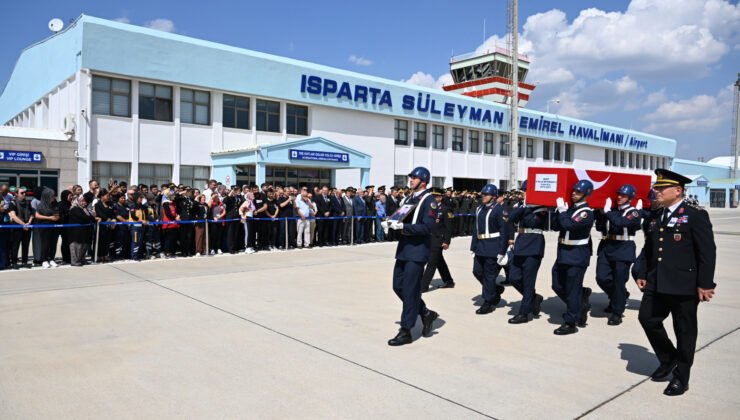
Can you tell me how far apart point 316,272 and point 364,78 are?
61.6 feet

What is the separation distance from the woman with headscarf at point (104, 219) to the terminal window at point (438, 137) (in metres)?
23.4

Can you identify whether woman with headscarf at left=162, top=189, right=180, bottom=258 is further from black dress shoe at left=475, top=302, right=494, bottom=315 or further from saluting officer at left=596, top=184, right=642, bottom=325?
saluting officer at left=596, top=184, right=642, bottom=325

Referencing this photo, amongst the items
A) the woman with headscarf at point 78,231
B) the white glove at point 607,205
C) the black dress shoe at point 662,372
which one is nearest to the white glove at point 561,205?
the white glove at point 607,205

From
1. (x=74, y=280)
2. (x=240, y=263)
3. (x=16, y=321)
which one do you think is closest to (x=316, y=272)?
(x=240, y=263)

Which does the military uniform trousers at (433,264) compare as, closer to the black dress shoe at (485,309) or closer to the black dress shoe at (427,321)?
the black dress shoe at (485,309)

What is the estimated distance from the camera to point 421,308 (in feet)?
20.6

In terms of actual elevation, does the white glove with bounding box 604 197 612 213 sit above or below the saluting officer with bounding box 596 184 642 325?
above

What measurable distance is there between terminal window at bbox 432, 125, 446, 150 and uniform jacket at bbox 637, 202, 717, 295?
28.4 meters

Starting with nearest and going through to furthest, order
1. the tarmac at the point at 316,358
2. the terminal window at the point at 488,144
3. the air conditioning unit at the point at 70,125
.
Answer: the tarmac at the point at 316,358, the air conditioning unit at the point at 70,125, the terminal window at the point at 488,144

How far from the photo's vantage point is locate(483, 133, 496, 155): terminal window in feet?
120

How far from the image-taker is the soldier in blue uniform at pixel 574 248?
6645 millimetres

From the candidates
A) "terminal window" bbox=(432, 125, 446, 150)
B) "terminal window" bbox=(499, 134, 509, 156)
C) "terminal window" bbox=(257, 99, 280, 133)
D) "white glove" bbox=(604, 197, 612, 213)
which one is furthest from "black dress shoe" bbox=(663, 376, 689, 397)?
"terminal window" bbox=(499, 134, 509, 156)

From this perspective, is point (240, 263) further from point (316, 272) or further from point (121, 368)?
point (121, 368)

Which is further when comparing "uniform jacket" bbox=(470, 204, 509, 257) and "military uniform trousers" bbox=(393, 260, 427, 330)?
"uniform jacket" bbox=(470, 204, 509, 257)
